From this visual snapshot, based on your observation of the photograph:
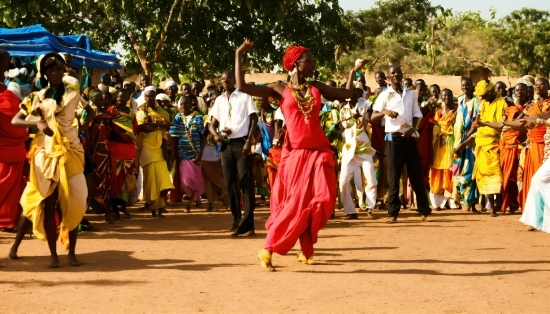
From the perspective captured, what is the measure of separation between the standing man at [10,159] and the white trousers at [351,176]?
4491mm

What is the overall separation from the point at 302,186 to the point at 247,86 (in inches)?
40.9

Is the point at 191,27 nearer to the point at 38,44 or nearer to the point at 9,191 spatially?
the point at 38,44

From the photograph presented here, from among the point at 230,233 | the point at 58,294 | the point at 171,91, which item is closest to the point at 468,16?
the point at 171,91

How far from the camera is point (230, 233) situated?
11664 millimetres

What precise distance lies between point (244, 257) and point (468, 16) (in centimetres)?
6366

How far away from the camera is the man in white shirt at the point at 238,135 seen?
1116cm

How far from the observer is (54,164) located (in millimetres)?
8781

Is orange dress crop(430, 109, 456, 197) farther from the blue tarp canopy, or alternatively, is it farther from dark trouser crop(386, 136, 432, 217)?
the blue tarp canopy

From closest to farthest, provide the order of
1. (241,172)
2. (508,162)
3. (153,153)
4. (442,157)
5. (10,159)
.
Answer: (10,159) < (241,172) < (153,153) < (508,162) < (442,157)

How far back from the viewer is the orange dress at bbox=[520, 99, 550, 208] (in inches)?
487

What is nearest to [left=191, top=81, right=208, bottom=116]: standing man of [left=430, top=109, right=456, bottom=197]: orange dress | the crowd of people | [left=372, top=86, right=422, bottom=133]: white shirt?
the crowd of people

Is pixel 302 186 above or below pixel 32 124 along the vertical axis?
below

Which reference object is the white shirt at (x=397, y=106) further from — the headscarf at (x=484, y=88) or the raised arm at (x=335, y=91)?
the raised arm at (x=335, y=91)

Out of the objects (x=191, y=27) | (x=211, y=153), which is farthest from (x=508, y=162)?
(x=191, y=27)
